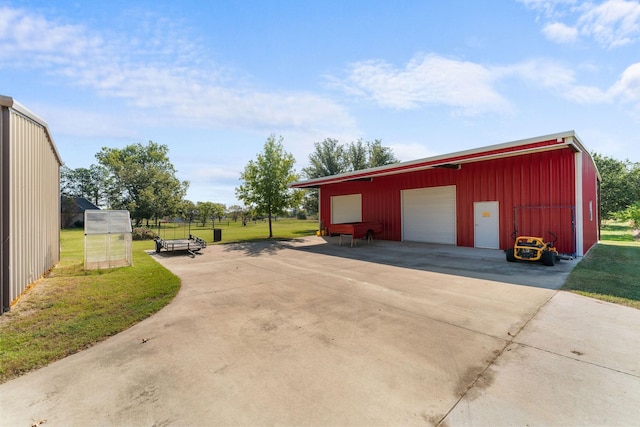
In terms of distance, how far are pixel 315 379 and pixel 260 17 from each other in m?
9.76

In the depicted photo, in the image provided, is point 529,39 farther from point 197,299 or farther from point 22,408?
point 22,408

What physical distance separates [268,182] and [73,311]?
13.1 metres

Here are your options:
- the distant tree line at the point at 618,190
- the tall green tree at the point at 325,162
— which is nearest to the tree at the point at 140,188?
the tall green tree at the point at 325,162

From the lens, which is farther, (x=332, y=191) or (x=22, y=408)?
(x=332, y=191)

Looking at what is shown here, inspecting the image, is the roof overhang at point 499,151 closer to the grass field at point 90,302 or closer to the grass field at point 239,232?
the grass field at point 90,302

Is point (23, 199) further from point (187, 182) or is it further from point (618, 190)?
point (618, 190)

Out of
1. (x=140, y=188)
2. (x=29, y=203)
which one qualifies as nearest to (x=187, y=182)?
(x=140, y=188)

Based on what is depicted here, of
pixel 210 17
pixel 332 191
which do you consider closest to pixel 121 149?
pixel 332 191

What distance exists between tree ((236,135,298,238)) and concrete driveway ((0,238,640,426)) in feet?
39.2

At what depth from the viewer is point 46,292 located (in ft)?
19.2

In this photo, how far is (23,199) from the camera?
19.2 ft

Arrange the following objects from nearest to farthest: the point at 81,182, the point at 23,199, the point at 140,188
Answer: the point at 23,199 < the point at 140,188 < the point at 81,182

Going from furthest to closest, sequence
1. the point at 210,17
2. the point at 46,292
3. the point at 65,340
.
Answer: the point at 210,17 → the point at 46,292 → the point at 65,340

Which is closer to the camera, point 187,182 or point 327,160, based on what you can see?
point 327,160
